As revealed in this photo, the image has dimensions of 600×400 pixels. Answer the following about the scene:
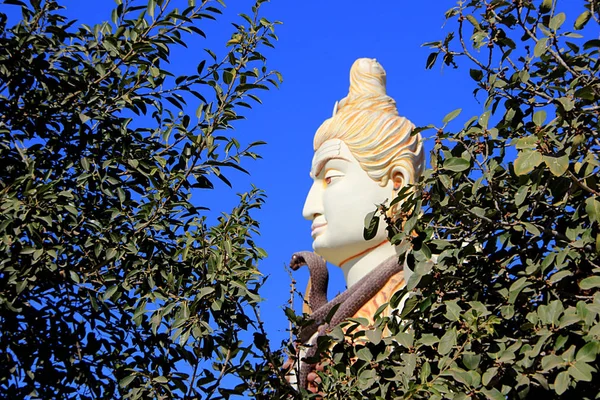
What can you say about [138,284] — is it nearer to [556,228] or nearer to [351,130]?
[556,228]

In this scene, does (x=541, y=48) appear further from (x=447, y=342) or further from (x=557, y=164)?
(x=447, y=342)

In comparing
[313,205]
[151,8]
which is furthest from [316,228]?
[151,8]

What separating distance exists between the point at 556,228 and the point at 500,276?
12.3 inches

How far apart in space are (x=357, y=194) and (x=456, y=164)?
2534 millimetres

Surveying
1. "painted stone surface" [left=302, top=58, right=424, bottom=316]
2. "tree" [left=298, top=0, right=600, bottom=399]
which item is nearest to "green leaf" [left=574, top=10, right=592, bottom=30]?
"tree" [left=298, top=0, right=600, bottom=399]

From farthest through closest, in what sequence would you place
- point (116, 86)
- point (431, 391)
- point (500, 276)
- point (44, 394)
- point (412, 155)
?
point (412, 155)
point (116, 86)
point (44, 394)
point (500, 276)
point (431, 391)

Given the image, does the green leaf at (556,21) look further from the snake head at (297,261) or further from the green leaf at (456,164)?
the snake head at (297,261)

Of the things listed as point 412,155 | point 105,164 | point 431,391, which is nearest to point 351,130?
point 412,155

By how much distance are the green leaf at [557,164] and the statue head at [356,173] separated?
2852 mm

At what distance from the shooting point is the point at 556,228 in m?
3.71

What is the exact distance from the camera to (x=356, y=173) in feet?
19.9

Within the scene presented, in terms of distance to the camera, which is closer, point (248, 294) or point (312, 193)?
point (248, 294)

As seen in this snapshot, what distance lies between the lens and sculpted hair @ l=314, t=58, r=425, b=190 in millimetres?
6051

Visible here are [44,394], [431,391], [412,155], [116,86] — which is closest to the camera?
[431,391]
